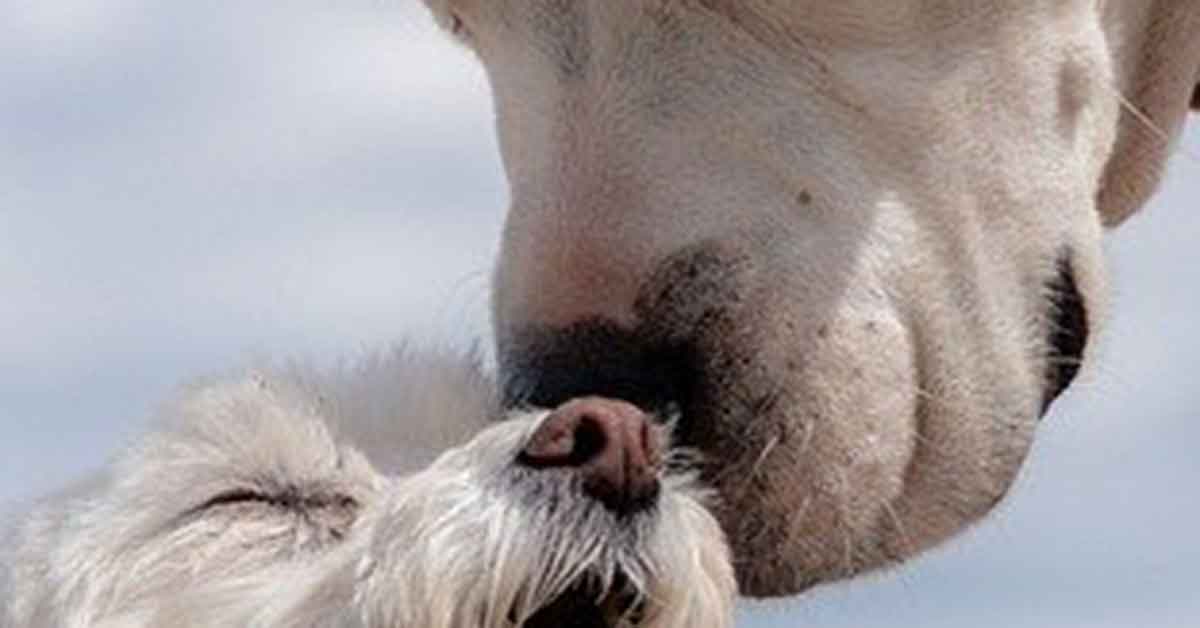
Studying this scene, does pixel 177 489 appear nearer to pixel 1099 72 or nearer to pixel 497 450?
pixel 497 450

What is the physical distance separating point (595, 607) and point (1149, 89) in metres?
2.60

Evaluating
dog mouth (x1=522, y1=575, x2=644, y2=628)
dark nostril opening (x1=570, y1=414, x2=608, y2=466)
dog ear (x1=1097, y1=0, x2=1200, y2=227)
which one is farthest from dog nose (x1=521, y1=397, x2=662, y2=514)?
dog ear (x1=1097, y1=0, x2=1200, y2=227)

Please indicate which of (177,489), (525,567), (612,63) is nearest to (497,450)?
(525,567)

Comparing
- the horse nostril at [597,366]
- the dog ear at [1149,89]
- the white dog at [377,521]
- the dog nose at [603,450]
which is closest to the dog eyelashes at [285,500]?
the white dog at [377,521]

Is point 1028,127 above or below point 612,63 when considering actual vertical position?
below

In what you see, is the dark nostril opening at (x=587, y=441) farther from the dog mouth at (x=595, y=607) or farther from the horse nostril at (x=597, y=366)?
the horse nostril at (x=597, y=366)

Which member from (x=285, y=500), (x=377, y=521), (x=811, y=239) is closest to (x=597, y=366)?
(x=811, y=239)

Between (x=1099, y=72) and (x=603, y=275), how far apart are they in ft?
3.85

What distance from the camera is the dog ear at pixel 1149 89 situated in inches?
360

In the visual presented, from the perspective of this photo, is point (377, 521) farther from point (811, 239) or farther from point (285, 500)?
point (811, 239)

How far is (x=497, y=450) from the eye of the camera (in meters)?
7.16

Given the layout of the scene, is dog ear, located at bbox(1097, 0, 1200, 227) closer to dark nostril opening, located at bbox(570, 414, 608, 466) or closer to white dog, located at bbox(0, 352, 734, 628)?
white dog, located at bbox(0, 352, 734, 628)

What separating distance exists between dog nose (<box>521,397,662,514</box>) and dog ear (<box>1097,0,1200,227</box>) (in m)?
2.16

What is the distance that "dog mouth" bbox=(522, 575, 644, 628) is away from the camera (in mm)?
7062
